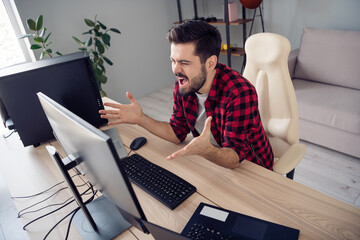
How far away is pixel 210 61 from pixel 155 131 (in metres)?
0.42

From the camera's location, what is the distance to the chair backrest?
130 cm

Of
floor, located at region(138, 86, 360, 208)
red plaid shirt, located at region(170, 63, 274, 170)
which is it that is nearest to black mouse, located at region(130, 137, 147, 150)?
red plaid shirt, located at region(170, 63, 274, 170)

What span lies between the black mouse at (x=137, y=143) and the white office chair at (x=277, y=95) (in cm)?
62

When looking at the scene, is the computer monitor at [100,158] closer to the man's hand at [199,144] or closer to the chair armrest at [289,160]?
the man's hand at [199,144]

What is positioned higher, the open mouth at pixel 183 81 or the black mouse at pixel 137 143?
the open mouth at pixel 183 81

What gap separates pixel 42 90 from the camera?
138 cm

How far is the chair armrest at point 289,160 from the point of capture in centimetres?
123

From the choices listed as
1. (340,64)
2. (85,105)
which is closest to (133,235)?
(85,105)

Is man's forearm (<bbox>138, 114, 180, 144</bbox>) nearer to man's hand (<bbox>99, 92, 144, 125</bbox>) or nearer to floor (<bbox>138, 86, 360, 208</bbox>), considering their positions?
man's hand (<bbox>99, 92, 144, 125</bbox>)

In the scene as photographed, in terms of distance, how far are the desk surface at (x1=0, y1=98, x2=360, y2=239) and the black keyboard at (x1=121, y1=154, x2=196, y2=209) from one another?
0.02 metres

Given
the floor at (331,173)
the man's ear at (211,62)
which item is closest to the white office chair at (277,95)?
the man's ear at (211,62)

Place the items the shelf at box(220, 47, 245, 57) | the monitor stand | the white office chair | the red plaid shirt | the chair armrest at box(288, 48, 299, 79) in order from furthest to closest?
the shelf at box(220, 47, 245, 57) < the chair armrest at box(288, 48, 299, 79) < the white office chair < the red plaid shirt < the monitor stand

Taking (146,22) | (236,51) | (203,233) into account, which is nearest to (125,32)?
(146,22)

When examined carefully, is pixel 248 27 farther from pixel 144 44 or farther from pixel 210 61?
pixel 210 61
